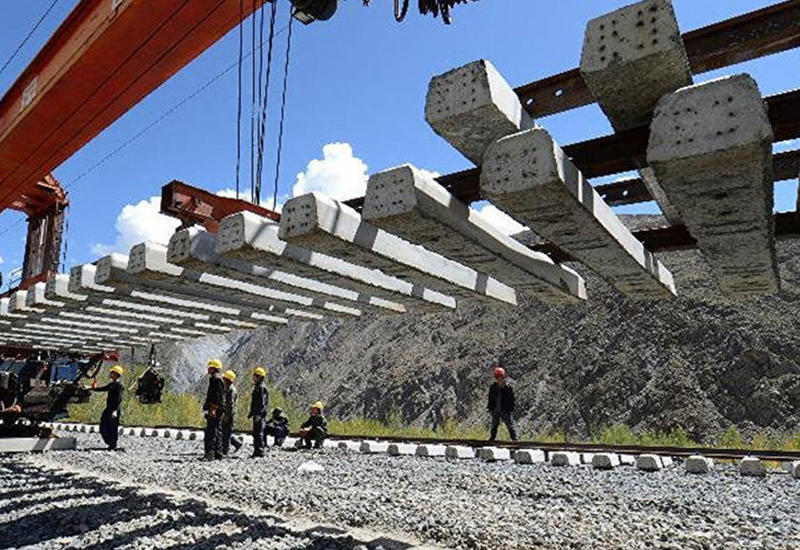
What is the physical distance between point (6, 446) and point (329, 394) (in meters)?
35.6

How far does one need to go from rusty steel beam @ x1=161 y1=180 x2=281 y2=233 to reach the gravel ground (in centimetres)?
285

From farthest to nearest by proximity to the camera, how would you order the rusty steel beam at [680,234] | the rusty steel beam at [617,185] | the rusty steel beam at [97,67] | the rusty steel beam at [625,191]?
the rusty steel beam at [97,67] → the rusty steel beam at [625,191] → the rusty steel beam at [680,234] → the rusty steel beam at [617,185]

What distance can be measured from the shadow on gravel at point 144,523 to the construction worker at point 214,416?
129 inches

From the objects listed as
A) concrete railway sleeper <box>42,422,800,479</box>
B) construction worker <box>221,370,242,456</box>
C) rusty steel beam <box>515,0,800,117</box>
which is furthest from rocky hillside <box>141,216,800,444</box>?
rusty steel beam <box>515,0,800,117</box>

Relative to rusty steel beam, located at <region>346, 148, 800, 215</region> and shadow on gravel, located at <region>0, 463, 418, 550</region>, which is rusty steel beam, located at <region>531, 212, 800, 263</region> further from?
shadow on gravel, located at <region>0, 463, 418, 550</region>

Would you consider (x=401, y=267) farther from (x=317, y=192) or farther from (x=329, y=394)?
(x=329, y=394)

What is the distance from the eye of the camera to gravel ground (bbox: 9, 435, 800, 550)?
4.22 metres

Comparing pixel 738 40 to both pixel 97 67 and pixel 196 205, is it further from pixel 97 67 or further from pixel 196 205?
pixel 97 67

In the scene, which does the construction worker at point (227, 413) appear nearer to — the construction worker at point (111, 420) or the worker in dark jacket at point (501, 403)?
the construction worker at point (111, 420)

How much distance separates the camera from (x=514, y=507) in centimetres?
524

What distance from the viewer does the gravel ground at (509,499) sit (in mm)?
4219

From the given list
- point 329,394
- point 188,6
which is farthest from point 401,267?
point 329,394

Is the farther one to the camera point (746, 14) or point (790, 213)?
point (790, 213)

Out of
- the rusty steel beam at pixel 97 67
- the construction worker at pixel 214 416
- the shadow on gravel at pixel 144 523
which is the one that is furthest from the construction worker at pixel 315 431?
the rusty steel beam at pixel 97 67
